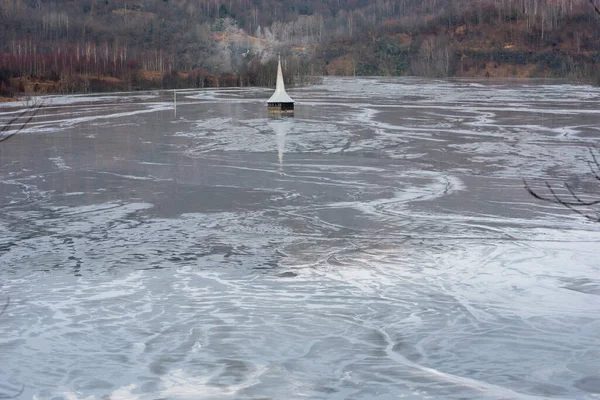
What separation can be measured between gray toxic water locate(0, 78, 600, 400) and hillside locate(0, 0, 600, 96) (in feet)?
184

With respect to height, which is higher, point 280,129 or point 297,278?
point 280,129

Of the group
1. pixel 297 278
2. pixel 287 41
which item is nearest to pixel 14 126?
pixel 297 278

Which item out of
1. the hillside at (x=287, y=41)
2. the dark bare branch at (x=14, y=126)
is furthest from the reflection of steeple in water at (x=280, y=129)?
the hillside at (x=287, y=41)

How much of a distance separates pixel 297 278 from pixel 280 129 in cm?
1631

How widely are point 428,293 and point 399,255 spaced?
56.4 inches

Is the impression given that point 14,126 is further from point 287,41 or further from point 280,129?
point 287,41

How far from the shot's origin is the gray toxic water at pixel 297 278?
6434 mm

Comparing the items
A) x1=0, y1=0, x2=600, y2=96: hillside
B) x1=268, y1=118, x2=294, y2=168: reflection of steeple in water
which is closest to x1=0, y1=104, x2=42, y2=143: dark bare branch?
x1=268, y1=118, x2=294, y2=168: reflection of steeple in water

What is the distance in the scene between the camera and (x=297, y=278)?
889 centimetres

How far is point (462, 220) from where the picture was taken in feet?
38.0

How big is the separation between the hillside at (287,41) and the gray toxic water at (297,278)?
56.0 meters

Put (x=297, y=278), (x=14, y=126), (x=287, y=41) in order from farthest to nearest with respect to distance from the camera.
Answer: (x=287, y=41)
(x=14, y=126)
(x=297, y=278)

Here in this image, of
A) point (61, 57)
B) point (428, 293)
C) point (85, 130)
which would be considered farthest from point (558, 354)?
point (61, 57)

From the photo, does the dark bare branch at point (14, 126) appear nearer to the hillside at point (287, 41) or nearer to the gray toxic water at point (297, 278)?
the gray toxic water at point (297, 278)
